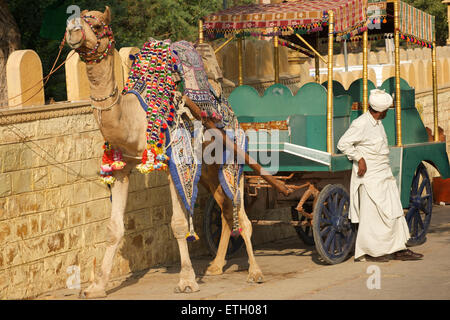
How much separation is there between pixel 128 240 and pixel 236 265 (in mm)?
1355

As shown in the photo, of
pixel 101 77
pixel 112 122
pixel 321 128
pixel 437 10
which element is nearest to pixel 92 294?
pixel 112 122

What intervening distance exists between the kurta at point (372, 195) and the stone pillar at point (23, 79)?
11.6 feet

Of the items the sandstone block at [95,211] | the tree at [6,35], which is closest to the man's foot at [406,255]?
the sandstone block at [95,211]

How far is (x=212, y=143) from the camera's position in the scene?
9.02 metres

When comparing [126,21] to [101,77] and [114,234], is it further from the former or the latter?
[101,77]

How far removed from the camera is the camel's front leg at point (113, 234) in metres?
7.88

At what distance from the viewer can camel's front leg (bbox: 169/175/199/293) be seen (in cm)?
809

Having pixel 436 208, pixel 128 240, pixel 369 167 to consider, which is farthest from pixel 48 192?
pixel 436 208

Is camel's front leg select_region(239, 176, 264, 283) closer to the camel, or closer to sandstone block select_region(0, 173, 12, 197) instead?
the camel

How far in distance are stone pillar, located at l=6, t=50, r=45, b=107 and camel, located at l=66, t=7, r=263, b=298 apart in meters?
1.08

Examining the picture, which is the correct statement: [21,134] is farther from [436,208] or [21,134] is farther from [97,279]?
[436,208]

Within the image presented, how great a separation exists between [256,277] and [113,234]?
162cm

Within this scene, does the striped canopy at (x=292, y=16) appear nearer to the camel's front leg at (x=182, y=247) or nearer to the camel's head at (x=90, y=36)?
the camel's front leg at (x=182, y=247)

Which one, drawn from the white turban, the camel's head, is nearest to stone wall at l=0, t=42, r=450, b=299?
the camel's head
